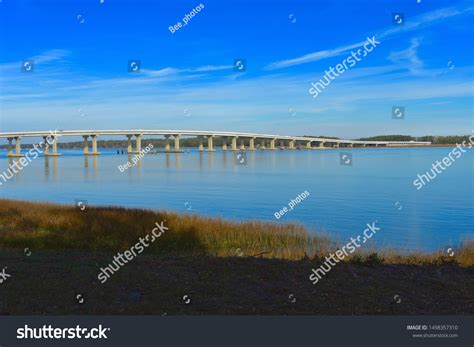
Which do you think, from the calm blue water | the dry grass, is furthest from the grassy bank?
the calm blue water

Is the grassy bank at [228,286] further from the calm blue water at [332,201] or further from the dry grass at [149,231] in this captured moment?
the calm blue water at [332,201]

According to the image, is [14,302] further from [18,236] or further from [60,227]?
[60,227]

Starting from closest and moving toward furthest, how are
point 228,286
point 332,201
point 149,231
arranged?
1. point 228,286
2. point 149,231
3. point 332,201

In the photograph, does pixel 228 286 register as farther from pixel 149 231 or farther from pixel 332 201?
pixel 332 201

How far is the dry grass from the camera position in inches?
643

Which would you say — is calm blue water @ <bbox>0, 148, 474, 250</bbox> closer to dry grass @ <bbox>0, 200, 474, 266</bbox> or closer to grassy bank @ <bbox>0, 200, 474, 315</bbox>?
dry grass @ <bbox>0, 200, 474, 266</bbox>

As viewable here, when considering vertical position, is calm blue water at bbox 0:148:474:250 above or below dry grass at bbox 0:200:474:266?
below

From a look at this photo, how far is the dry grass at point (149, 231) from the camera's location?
53.6 ft

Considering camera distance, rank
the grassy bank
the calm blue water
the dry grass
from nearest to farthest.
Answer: the grassy bank → the dry grass → the calm blue water

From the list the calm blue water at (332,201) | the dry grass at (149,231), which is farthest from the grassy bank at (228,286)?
the calm blue water at (332,201)

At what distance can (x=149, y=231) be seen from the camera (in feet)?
61.9

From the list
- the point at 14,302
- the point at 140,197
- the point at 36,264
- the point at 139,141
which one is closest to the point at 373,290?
the point at 14,302

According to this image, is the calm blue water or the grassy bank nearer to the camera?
the grassy bank

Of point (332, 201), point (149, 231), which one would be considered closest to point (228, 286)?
point (149, 231)
